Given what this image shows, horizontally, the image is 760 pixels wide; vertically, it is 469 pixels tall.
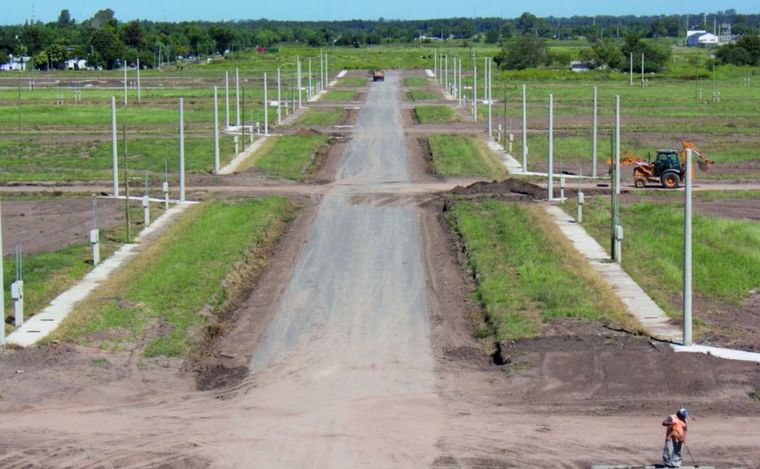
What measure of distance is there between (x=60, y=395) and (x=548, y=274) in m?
14.7

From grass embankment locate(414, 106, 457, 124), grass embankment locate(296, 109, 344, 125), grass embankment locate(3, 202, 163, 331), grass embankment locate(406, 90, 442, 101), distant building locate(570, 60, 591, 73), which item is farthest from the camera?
distant building locate(570, 60, 591, 73)

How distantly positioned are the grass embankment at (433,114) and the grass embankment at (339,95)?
1685 cm

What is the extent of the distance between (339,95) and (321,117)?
1256 inches

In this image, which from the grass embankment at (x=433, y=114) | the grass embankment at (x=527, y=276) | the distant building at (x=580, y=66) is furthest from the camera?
the distant building at (x=580, y=66)

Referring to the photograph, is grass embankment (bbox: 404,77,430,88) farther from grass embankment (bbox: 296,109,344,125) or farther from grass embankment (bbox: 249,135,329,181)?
grass embankment (bbox: 249,135,329,181)

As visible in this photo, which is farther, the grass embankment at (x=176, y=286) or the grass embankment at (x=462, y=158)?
the grass embankment at (x=462, y=158)

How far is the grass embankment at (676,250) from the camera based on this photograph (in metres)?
34.6

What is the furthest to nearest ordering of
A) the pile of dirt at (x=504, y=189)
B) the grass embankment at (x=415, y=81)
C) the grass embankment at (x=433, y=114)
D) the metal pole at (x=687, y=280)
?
the grass embankment at (x=415, y=81) < the grass embankment at (x=433, y=114) < the pile of dirt at (x=504, y=189) < the metal pole at (x=687, y=280)

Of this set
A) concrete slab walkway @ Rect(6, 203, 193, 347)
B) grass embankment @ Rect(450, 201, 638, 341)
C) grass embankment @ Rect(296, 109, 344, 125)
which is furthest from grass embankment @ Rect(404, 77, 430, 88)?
concrete slab walkway @ Rect(6, 203, 193, 347)

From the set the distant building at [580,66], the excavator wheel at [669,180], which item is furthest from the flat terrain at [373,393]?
the distant building at [580,66]

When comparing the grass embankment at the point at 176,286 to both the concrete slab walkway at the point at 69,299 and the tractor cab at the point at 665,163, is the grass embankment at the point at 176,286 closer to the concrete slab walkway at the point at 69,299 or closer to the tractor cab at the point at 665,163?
the concrete slab walkway at the point at 69,299

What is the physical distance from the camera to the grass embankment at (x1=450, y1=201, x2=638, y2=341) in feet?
101

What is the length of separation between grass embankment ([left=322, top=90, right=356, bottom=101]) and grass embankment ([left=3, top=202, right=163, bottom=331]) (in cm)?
8108

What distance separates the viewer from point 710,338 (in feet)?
95.5
